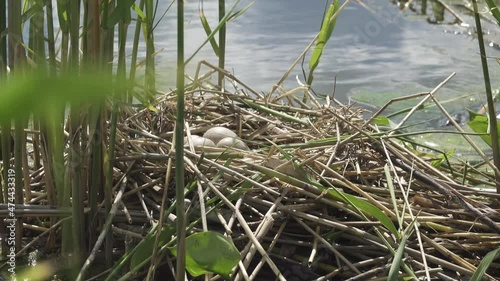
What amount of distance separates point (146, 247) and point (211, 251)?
158 millimetres

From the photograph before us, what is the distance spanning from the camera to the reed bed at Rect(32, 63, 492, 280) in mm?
1173

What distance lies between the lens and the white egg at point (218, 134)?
1554 mm

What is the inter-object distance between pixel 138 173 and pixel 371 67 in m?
2.55

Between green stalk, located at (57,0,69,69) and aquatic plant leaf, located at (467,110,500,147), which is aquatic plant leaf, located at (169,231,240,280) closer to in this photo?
green stalk, located at (57,0,69,69)

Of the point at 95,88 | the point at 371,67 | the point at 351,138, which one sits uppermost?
the point at 95,88

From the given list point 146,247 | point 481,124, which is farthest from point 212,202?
point 481,124

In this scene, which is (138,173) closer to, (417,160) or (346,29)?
(417,160)

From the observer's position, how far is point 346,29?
4562 mm

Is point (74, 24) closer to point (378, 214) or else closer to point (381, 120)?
point (378, 214)

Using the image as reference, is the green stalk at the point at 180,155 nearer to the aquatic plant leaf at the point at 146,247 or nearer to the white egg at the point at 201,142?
the aquatic plant leaf at the point at 146,247

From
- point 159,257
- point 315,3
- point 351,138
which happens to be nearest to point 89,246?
point 159,257

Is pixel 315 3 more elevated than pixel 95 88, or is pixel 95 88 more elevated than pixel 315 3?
pixel 95 88

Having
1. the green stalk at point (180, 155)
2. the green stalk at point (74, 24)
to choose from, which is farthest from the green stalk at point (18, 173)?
the green stalk at point (180, 155)

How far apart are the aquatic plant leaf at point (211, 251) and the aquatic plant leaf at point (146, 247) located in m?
0.11
